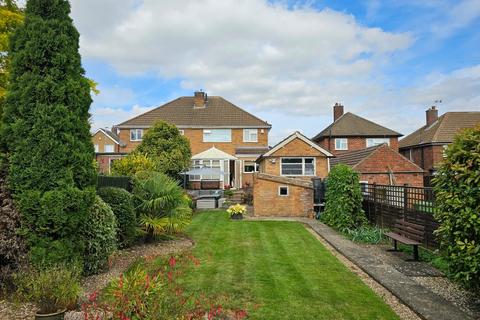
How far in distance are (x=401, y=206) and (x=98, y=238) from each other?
9.62 metres

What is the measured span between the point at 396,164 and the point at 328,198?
13.2 m

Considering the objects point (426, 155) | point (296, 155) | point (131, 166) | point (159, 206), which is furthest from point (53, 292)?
point (426, 155)

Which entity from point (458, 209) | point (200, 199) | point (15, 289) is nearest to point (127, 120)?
point (200, 199)

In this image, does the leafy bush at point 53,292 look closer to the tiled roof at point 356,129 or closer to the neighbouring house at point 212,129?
the neighbouring house at point 212,129

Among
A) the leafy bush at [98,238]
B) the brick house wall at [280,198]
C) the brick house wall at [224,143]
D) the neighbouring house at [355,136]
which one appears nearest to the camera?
the leafy bush at [98,238]

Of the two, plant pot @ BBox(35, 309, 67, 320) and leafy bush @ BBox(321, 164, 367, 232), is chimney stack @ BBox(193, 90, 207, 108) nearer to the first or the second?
leafy bush @ BBox(321, 164, 367, 232)

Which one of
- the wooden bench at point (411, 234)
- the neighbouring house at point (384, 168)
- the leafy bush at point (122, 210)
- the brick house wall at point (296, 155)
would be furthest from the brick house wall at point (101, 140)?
the wooden bench at point (411, 234)

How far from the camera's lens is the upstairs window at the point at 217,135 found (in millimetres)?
36156

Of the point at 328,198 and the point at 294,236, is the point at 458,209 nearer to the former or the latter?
the point at 294,236

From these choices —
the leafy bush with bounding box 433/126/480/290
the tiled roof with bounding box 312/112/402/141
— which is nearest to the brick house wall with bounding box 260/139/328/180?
the tiled roof with bounding box 312/112/402/141

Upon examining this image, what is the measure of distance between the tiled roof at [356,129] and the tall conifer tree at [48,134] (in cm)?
3427

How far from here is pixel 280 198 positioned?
671 inches

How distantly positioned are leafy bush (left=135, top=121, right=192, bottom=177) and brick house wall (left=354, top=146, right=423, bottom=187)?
524 inches

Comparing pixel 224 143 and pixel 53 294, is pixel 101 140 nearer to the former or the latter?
pixel 224 143
